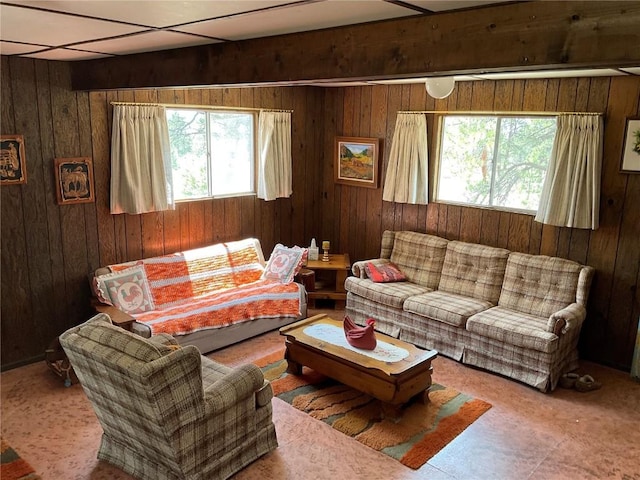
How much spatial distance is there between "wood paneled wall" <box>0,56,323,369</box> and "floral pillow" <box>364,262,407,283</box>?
1.74m

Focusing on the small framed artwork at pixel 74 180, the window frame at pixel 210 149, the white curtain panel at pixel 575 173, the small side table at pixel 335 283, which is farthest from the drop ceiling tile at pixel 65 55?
the white curtain panel at pixel 575 173

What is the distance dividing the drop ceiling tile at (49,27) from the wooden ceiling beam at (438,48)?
515 millimetres

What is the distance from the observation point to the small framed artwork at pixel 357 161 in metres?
5.89

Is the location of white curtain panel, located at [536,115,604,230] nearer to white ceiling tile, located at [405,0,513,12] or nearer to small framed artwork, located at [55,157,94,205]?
white ceiling tile, located at [405,0,513,12]

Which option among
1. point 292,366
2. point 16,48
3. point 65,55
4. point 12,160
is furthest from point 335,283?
point 16,48

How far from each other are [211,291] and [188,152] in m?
1.39

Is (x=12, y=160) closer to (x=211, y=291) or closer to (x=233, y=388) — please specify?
(x=211, y=291)

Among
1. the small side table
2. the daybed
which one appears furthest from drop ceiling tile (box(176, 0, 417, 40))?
the small side table

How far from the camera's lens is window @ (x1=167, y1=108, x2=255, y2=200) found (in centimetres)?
511

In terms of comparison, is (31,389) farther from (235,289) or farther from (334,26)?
(334,26)

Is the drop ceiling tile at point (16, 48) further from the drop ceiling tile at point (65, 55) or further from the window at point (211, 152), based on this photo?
the window at point (211, 152)

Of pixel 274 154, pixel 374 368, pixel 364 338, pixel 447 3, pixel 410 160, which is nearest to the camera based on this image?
pixel 447 3

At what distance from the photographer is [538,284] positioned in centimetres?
452

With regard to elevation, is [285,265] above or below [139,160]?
below
